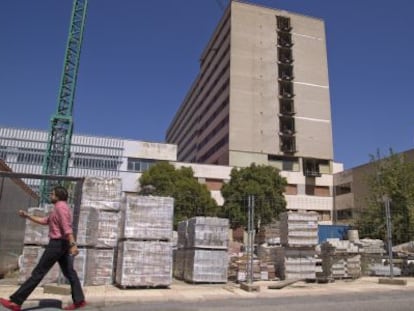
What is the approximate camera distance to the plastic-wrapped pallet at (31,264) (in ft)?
36.3

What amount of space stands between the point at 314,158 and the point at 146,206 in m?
50.8

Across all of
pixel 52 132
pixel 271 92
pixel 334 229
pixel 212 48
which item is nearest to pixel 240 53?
pixel 271 92

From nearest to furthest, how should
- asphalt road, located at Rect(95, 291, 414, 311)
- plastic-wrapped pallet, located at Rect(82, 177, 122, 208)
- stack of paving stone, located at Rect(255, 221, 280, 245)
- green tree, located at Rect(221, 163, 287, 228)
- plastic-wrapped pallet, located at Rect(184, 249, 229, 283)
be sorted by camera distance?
asphalt road, located at Rect(95, 291, 414, 311) < plastic-wrapped pallet, located at Rect(82, 177, 122, 208) < plastic-wrapped pallet, located at Rect(184, 249, 229, 283) < stack of paving stone, located at Rect(255, 221, 280, 245) < green tree, located at Rect(221, 163, 287, 228)

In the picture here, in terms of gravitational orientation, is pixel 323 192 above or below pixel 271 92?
below

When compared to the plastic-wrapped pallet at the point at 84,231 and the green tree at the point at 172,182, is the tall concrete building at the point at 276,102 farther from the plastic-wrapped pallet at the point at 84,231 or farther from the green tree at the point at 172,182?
the plastic-wrapped pallet at the point at 84,231

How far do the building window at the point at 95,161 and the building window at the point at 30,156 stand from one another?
412 cm

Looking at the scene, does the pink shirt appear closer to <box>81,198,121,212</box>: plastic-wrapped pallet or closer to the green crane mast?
<box>81,198,121,212</box>: plastic-wrapped pallet

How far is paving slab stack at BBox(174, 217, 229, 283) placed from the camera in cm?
1245

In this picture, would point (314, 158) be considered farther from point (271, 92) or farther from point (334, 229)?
point (334, 229)

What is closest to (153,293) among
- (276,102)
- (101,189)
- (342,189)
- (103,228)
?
(103,228)

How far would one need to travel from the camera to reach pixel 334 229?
36594 mm

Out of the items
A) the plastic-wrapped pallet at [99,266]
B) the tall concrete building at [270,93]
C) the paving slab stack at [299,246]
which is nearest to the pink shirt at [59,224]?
the plastic-wrapped pallet at [99,266]

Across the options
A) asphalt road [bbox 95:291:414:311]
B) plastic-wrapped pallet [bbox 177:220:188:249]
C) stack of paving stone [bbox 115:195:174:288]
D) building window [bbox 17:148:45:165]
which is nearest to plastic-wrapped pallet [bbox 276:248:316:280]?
plastic-wrapped pallet [bbox 177:220:188:249]

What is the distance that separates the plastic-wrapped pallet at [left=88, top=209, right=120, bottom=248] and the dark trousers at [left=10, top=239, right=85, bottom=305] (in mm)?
4097
